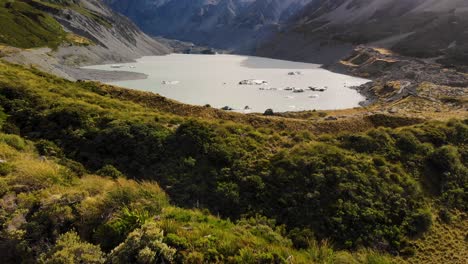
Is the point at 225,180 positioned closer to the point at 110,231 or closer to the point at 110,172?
→ the point at 110,172

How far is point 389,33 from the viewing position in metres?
140

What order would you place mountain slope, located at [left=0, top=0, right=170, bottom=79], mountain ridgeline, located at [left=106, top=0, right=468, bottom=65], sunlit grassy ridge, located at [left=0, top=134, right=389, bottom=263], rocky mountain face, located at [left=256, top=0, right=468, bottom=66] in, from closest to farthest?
sunlit grassy ridge, located at [left=0, top=134, right=389, bottom=263] < mountain slope, located at [left=0, top=0, right=170, bottom=79] < rocky mountain face, located at [left=256, top=0, right=468, bottom=66] < mountain ridgeline, located at [left=106, top=0, right=468, bottom=65]

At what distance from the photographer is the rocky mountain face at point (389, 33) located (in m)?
109

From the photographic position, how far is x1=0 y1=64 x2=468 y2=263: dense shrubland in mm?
10578

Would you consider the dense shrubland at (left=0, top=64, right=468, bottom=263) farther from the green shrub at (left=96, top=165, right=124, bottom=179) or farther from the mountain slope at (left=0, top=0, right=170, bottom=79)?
the mountain slope at (left=0, top=0, right=170, bottom=79)

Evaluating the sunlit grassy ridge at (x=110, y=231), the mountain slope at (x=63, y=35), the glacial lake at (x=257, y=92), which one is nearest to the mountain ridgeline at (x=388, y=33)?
the glacial lake at (x=257, y=92)

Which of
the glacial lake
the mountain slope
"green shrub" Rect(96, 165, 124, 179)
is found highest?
the mountain slope

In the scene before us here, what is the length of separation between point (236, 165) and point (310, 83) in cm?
6724

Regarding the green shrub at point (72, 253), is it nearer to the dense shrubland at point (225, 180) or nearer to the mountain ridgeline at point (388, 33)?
the dense shrubland at point (225, 180)

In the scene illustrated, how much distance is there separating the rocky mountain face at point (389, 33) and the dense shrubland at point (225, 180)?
8523 cm

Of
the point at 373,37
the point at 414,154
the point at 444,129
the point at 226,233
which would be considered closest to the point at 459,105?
the point at 444,129

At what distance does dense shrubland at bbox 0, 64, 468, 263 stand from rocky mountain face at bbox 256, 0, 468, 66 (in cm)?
8523

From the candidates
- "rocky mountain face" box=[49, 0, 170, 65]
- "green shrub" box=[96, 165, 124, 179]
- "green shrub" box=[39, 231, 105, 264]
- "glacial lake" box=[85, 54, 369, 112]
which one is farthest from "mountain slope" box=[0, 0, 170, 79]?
"green shrub" box=[39, 231, 105, 264]

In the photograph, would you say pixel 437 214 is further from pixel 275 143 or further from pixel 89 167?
pixel 89 167
